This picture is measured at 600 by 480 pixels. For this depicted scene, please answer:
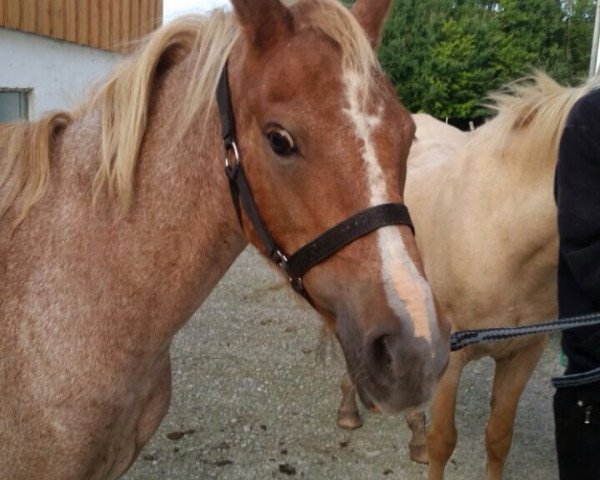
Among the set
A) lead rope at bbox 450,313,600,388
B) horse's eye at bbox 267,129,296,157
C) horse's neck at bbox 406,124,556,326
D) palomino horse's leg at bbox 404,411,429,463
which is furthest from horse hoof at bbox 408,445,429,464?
horse's eye at bbox 267,129,296,157

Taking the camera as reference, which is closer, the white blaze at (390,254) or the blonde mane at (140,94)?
the white blaze at (390,254)

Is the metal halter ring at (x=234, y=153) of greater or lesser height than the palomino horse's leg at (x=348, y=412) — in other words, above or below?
above

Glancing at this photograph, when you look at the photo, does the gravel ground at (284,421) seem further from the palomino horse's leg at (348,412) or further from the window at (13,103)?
the window at (13,103)

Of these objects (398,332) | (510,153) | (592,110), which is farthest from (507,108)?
(398,332)

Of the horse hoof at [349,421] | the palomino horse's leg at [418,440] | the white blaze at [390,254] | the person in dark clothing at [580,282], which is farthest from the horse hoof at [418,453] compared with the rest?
the white blaze at [390,254]

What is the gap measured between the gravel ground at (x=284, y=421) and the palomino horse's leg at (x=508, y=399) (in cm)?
39

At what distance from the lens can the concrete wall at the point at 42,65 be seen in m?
5.34

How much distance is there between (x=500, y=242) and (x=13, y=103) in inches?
181

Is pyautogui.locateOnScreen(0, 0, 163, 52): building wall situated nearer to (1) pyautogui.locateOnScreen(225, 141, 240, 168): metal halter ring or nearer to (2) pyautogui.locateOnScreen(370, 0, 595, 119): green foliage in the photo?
(1) pyautogui.locateOnScreen(225, 141, 240, 168): metal halter ring

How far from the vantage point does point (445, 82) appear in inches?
625

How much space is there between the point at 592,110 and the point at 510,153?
1.01m

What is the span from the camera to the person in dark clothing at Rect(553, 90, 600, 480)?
1723 millimetres

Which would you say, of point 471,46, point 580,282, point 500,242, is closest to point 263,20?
point 580,282

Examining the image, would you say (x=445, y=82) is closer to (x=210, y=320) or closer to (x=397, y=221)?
(x=210, y=320)
